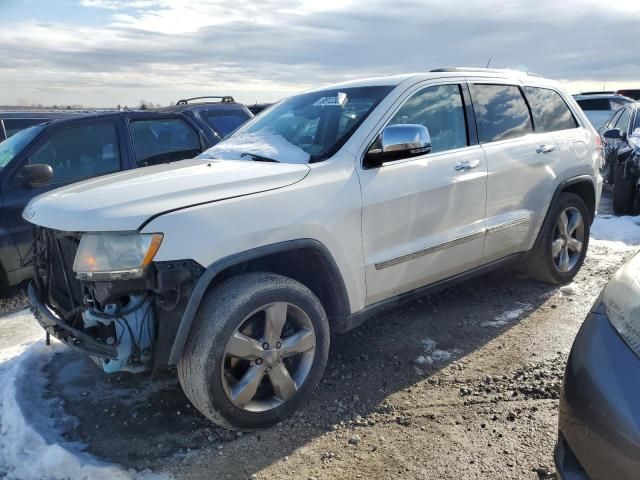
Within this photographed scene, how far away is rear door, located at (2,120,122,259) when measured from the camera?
483 cm

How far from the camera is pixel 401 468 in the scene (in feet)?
8.56

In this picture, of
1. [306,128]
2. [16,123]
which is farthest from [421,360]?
[16,123]

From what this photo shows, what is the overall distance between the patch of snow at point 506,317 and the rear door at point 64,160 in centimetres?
389

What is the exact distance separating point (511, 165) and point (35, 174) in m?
3.97

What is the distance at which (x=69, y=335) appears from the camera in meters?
2.70

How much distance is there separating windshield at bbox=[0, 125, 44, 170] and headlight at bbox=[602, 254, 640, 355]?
5017mm

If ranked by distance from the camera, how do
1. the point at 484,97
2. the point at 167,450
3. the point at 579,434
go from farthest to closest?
the point at 484,97, the point at 167,450, the point at 579,434

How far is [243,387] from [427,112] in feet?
7.09

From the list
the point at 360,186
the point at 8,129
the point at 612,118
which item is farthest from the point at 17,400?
the point at 612,118

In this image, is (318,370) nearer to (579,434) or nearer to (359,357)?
(359,357)

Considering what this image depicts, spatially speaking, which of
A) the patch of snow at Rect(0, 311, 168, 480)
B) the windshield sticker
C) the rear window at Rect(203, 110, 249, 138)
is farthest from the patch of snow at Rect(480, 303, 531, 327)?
the rear window at Rect(203, 110, 249, 138)

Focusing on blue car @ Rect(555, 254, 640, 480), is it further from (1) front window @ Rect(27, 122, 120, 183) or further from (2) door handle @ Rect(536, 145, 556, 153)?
(1) front window @ Rect(27, 122, 120, 183)

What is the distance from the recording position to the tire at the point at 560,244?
4566mm

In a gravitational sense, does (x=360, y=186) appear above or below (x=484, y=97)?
below
